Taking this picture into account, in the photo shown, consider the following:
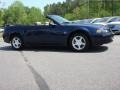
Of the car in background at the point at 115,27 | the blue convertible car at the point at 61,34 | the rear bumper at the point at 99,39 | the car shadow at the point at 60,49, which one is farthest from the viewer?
the car in background at the point at 115,27

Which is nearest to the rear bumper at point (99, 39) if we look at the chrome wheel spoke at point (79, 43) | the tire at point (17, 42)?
the chrome wheel spoke at point (79, 43)

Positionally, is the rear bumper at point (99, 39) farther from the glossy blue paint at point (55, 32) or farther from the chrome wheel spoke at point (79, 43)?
the chrome wheel spoke at point (79, 43)

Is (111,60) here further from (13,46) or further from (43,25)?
(13,46)

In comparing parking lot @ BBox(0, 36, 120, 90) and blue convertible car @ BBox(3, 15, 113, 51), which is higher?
blue convertible car @ BBox(3, 15, 113, 51)

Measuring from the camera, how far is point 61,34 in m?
11.9

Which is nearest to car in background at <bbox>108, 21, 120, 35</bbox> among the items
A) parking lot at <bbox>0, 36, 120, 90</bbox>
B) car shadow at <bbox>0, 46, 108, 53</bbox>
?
car shadow at <bbox>0, 46, 108, 53</bbox>

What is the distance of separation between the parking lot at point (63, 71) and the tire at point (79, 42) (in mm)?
316

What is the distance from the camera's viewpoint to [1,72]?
27.3 ft

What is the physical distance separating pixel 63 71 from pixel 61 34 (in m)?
3.98

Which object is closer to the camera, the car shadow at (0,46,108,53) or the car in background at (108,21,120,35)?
the car shadow at (0,46,108,53)

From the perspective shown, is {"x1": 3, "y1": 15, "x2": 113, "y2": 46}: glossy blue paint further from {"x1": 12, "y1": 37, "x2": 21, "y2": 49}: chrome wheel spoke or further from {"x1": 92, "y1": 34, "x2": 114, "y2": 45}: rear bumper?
{"x1": 12, "y1": 37, "x2": 21, "y2": 49}: chrome wheel spoke

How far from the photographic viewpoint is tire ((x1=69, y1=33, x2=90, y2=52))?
11.6 m

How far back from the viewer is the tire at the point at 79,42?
38.1 feet

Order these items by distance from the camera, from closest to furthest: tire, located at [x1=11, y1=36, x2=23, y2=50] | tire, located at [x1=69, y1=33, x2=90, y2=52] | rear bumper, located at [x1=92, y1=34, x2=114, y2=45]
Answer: rear bumper, located at [x1=92, y1=34, x2=114, y2=45] < tire, located at [x1=69, y1=33, x2=90, y2=52] < tire, located at [x1=11, y1=36, x2=23, y2=50]
